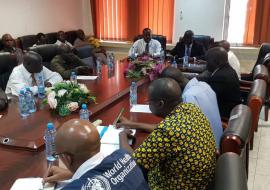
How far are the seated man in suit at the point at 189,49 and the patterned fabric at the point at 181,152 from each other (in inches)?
141

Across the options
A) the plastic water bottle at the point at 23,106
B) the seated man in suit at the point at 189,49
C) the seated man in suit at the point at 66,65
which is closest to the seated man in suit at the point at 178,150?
the plastic water bottle at the point at 23,106

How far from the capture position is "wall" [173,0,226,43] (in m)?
5.71

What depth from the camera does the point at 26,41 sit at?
5348 mm

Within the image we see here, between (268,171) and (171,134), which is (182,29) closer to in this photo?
(268,171)

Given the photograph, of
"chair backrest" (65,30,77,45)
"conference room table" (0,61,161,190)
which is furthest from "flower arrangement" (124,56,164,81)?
"chair backrest" (65,30,77,45)

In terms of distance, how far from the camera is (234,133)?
1.51m

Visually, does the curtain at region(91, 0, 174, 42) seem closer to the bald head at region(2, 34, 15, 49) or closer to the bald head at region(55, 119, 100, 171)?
the bald head at region(2, 34, 15, 49)

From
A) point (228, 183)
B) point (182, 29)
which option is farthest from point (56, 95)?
point (182, 29)

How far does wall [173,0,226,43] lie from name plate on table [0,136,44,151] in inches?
185

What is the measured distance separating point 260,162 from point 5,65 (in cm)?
279

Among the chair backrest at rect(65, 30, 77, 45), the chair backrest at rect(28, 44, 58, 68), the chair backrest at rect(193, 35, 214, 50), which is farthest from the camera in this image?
the chair backrest at rect(65, 30, 77, 45)

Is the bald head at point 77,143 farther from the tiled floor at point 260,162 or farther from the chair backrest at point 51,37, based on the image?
the chair backrest at point 51,37

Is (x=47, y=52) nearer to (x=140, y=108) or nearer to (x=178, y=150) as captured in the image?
(x=140, y=108)

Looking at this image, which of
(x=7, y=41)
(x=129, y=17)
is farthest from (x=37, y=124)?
(x=129, y=17)
